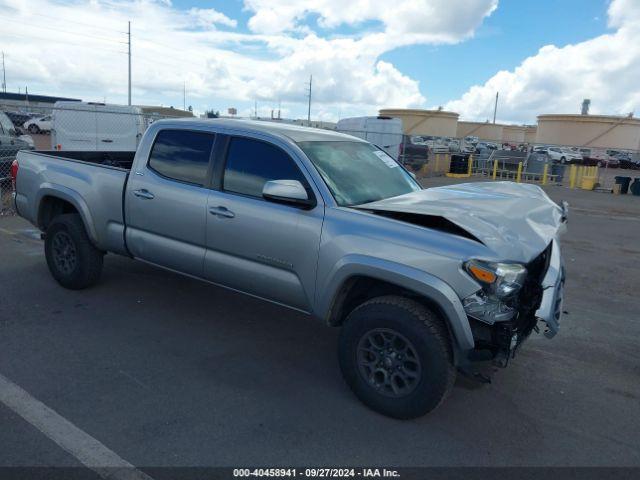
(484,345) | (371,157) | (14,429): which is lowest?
(14,429)

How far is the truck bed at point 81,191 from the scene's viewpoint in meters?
5.01

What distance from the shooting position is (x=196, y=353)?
4.29 m

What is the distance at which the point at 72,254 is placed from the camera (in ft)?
17.8

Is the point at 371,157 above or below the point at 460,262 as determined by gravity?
above

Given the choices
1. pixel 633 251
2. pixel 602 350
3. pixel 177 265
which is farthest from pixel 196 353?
pixel 633 251

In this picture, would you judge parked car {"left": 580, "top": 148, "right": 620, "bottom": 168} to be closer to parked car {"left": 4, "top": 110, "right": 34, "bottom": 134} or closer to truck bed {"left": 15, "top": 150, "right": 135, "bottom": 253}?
truck bed {"left": 15, "top": 150, "right": 135, "bottom": 253}

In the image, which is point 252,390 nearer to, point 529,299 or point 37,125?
point 529,299

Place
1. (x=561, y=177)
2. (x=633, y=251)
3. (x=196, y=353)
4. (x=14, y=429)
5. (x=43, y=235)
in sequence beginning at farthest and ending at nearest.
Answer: (x=561, y=177), (x=633, y=251), (x=43, y=235), (x=196, y=353), (x=14, y=429)

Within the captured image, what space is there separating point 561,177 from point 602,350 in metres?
20.9

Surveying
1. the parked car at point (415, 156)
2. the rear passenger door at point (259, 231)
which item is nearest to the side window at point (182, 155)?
the rear passenger door at point (259, 231)

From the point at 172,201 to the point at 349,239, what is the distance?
180 cm

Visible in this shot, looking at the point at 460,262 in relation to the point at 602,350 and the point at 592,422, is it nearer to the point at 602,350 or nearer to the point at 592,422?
the point at 592,422

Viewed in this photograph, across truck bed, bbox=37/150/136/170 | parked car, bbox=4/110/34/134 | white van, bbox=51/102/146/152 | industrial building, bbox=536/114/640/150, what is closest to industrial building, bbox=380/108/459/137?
industrial building, bbox=536/114/640/150

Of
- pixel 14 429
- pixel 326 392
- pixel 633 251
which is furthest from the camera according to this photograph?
pixel 633 251
